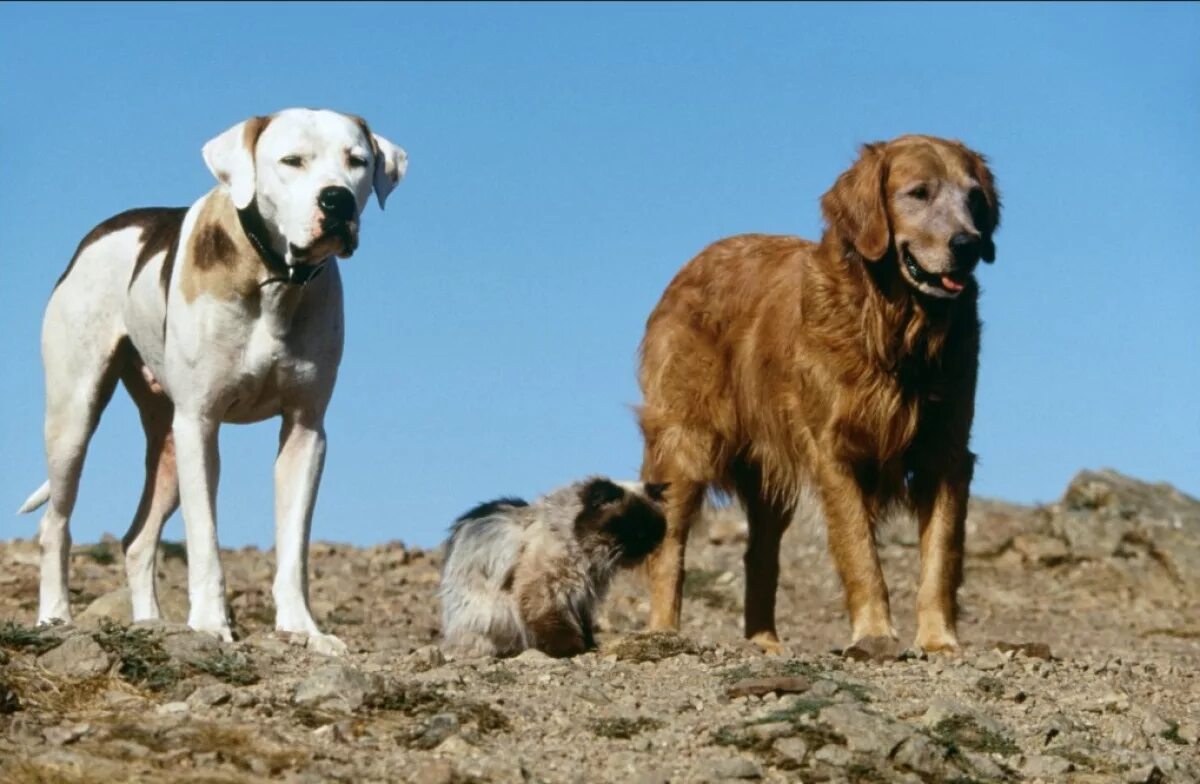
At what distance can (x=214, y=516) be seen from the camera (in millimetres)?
9555

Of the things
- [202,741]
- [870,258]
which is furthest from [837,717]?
[870,258]

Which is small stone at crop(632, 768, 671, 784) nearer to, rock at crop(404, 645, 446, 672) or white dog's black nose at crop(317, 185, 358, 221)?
rock at crop(404, 645, 446, 672)

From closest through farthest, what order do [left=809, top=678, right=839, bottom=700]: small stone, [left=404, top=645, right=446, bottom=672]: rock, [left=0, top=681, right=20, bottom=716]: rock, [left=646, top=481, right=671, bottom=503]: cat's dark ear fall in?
[left=0, top=681, right=20, bottom=716]: rock
[left=809, top=678, right=839, bottom=700]: small stone
[left=404, top=645, right=446, bottom=672]: rock
[left=646, top=481, right=671, bottom=503]: cat's dark ear

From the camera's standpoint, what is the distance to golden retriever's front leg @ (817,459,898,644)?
32.2ft

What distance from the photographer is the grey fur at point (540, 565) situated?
9750 millimetres

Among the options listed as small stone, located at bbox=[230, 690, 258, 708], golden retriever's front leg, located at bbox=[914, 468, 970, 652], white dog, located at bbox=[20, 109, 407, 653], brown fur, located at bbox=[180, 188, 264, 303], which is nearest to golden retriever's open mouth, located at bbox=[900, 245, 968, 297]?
golden retriever's front leg, located at bbox=[914, 468, 970, 652]

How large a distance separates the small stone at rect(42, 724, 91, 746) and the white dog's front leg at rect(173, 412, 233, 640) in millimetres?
2358

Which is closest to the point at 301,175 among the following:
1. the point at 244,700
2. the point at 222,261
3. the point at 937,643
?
the point at 222,261

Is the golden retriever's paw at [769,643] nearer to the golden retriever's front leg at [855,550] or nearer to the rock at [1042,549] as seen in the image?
the golden retriever's front leg at [855,550]

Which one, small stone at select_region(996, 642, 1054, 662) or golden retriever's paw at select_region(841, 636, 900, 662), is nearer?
golden retriever's paw at select_region(841, 636, 900, 662)

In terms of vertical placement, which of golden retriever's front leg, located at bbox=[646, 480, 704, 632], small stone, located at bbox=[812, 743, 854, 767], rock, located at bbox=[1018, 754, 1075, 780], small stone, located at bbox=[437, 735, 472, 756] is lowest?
small stone, located at bbox=[437, 735, 472, 756]

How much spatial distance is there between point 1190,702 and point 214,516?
463 cm

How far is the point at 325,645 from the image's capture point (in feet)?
30.2

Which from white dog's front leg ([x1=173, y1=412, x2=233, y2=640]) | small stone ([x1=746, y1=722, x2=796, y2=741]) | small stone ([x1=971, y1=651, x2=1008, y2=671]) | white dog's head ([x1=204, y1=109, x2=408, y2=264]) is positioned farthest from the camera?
white dog's front leg ([x1=173, y1=412, x2=233, y2=640])
